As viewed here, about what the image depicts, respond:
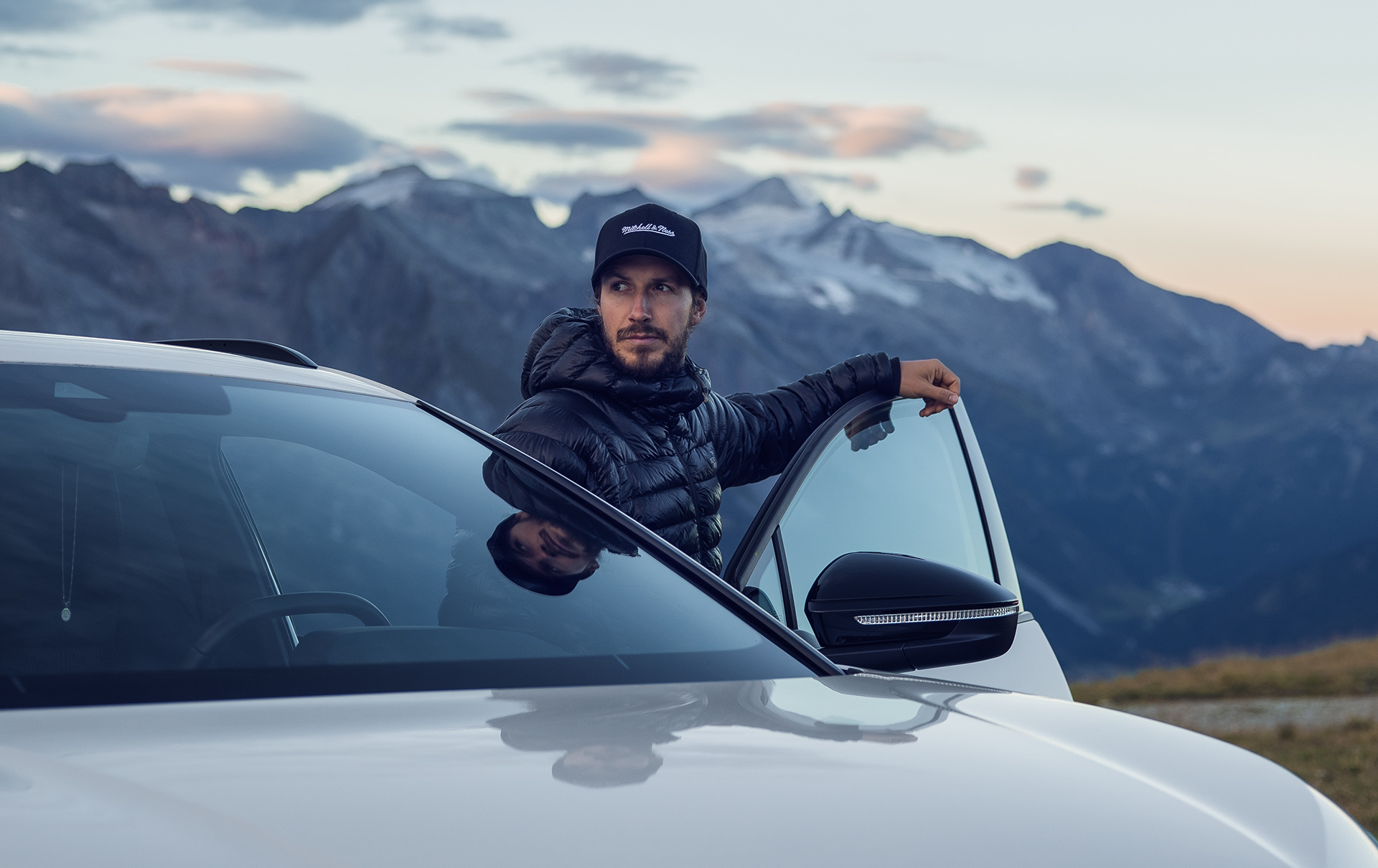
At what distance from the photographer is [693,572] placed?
191 centimetres

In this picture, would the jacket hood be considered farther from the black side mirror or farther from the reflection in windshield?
the reflection in windshield

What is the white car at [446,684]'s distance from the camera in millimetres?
1061

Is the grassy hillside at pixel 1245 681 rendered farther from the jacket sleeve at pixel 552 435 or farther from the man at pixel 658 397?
the jacket sleeve at pixel 552 435

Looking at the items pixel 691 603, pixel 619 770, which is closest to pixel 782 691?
pixel 691 603

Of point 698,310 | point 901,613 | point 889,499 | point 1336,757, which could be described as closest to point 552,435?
point 889,499

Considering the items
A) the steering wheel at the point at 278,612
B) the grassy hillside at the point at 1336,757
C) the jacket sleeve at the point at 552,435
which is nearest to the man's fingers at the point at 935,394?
the jacket sleeve at the point at 552,435

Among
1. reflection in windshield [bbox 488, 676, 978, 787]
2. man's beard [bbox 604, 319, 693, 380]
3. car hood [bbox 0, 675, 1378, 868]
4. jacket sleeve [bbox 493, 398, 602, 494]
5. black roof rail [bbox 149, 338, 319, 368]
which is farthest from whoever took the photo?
man's beard [bbox 604, 319, 693, 380]

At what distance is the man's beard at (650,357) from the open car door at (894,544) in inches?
23.9

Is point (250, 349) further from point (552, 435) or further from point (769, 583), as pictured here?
point (769, 583)

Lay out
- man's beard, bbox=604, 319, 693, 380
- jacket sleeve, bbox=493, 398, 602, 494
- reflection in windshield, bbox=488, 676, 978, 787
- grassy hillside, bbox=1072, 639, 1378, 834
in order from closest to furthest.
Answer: reflection in windshield, bbox=488, 676, 978, 787
jacket sleeve, bbox=493, 398, 602, 494
man's beard, bbox=604, 319, 693, 380
grassy hillside, bbox=1072, 639, 1378, 834

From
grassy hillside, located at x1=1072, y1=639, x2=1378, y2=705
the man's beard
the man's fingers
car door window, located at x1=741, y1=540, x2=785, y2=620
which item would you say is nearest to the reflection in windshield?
car door window, located at x1=741, y1=540, x2=785, y2=620

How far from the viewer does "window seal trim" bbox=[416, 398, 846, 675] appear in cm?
179

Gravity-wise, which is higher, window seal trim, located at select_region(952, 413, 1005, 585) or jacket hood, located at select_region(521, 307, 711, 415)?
jacket hood, located at select_region(521, 307, 711, 415)

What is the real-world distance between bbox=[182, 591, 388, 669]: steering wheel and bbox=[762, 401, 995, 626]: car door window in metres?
1.11
